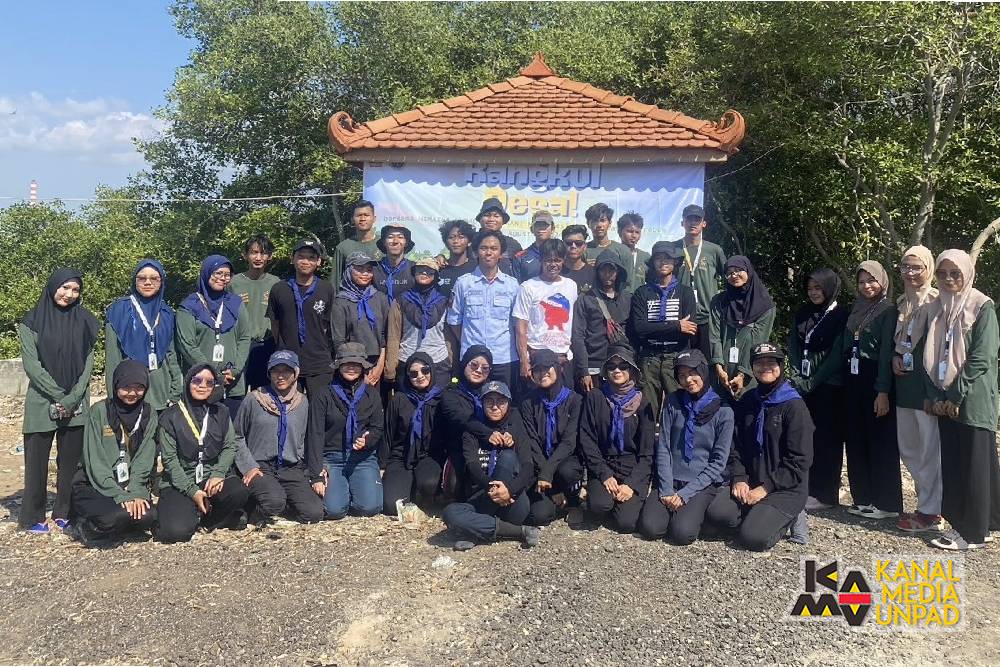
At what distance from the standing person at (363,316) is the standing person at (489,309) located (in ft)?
1.77

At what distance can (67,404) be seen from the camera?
5.29 m

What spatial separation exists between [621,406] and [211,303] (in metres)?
2.93

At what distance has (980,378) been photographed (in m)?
4.95

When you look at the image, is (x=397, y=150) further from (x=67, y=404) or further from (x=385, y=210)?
(x=67, y=404)

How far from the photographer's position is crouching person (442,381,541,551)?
509 centimetres

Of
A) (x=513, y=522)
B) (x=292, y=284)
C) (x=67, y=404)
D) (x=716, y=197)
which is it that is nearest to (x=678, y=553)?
(x=513, y=522)

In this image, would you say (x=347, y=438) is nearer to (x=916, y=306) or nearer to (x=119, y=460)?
(x=119, y=460)

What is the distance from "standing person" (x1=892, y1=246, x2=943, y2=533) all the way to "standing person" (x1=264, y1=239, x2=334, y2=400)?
395cm

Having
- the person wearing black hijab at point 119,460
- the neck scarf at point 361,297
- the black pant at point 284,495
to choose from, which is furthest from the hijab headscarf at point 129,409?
the neck scarf at point 361,297

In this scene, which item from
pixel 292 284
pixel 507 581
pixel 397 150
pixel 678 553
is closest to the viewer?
pixel 507 581

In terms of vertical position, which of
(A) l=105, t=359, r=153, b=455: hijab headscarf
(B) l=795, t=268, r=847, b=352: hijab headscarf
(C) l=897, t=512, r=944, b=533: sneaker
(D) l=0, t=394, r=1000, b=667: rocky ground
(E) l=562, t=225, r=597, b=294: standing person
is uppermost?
(E) l=562, t=225, r=597, b=294: standing person

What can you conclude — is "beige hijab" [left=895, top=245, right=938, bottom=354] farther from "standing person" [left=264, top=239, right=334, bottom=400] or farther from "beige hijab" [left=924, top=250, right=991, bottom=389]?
"standing person" [left=264, top=239, right=334, bottom=400]

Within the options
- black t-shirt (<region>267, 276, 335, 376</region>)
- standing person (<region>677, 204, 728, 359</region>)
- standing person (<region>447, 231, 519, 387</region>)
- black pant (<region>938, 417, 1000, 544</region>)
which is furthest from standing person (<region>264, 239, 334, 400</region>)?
black pant (<region>938, 417, 1000, 544</region>)

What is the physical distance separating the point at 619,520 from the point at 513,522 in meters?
0.68
